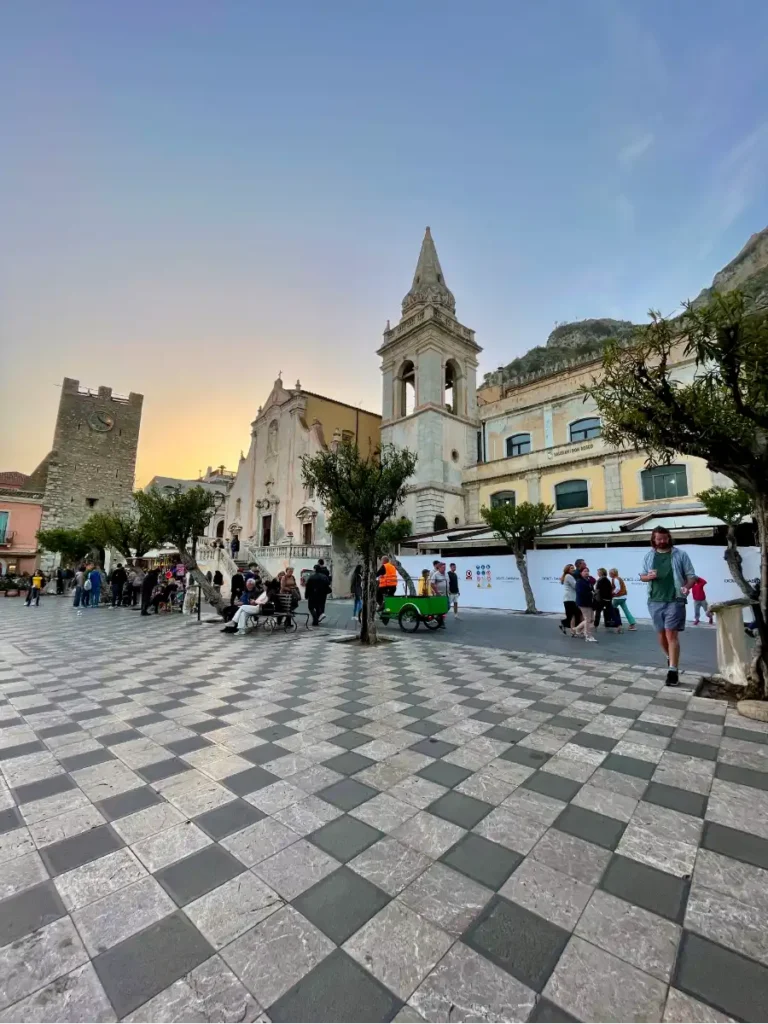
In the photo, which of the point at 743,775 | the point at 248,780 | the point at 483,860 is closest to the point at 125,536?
the point at 248,780

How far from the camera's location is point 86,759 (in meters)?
3.37

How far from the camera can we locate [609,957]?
161cm

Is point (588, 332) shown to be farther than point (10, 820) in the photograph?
Yes

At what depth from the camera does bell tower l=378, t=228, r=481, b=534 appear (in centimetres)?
2519

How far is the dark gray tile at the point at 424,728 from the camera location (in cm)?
390

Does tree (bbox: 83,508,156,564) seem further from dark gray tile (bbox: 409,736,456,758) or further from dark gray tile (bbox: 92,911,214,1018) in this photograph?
dark gray tile (bbox: 92,911,214,1018)

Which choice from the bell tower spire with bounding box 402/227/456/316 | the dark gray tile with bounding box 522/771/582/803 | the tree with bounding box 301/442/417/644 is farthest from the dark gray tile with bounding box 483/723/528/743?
the bell tower spire with bounding box 402/227/456/316

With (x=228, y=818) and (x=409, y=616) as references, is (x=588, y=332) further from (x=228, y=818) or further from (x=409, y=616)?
(x=228, y=818)

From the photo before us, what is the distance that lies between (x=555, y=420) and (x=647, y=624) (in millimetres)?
14858

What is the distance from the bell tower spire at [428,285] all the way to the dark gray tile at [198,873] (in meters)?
31.1

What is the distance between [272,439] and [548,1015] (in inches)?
1345

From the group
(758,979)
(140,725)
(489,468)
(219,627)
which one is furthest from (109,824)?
(489,468)

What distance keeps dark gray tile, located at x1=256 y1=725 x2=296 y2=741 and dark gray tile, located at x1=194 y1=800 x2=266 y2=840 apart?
42.6 inches

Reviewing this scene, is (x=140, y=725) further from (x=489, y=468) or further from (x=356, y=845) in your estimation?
(x=489, y=468)
